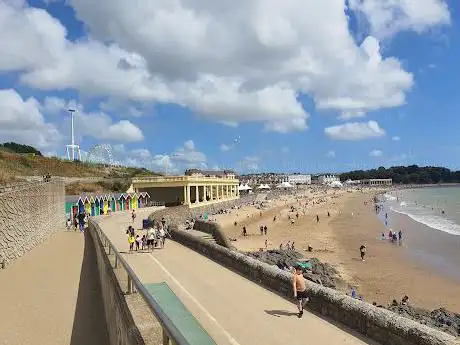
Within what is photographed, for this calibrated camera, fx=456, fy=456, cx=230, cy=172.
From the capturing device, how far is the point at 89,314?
1272cm

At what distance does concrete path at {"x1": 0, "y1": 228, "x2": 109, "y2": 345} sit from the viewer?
1112 centimetres

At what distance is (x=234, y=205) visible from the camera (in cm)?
7600

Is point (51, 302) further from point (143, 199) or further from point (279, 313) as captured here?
point (143, 199)

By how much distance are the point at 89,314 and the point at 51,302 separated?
2.09m

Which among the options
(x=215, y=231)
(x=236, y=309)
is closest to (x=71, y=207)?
(x=215, y=231)

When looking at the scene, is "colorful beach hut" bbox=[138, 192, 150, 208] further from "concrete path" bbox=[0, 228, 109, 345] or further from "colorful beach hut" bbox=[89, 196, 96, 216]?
"concrete path" bbox=[0, 228, 109, 345]

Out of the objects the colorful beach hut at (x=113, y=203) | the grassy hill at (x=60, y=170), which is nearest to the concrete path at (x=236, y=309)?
the colorful beach hut at (x=113, y=203)

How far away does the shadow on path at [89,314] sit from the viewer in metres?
10.7

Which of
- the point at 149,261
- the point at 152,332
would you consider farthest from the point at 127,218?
the point at 152,332

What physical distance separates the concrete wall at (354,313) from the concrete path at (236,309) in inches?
9.1

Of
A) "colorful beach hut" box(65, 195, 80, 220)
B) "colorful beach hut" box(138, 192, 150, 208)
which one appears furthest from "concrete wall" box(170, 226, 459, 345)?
"colorful beach hut" box(138, 192, 150, 208)

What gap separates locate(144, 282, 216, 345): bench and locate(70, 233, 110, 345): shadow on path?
99.4 inches

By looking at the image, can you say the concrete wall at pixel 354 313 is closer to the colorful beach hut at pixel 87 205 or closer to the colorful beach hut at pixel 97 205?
the colorful beach hut at pixel 87 205

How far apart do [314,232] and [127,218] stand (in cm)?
1807
